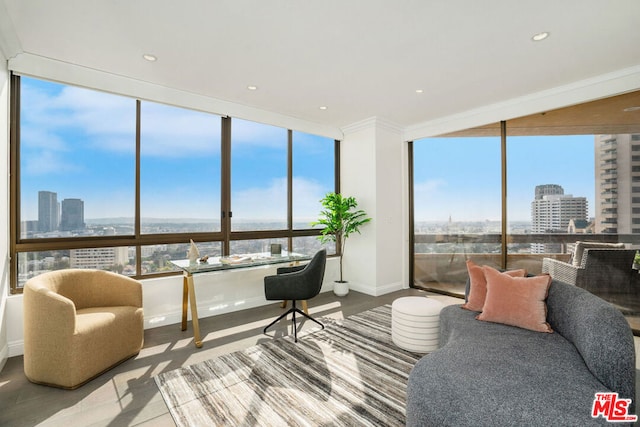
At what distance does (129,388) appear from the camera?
2.24m

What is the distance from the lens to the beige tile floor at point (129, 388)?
6.28ft

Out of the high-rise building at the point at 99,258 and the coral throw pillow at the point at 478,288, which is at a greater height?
the high-rise building at the point at 99,258

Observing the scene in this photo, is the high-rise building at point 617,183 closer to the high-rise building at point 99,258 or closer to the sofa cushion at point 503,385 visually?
the sofa cushion at point 503,385

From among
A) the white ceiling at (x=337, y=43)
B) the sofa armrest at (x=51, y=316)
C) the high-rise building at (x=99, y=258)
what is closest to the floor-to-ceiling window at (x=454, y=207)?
the white ceiling at (x=337, y=43)

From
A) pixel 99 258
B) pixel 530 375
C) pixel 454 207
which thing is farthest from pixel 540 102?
pixel 99 258

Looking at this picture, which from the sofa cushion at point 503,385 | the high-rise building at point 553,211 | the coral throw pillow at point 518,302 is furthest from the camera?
the high-rise building at point 553,211

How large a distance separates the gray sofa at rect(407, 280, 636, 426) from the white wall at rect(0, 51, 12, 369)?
3.41 m

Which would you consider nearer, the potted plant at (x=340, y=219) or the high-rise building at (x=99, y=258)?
the high-rise building at (x=99, y=258)

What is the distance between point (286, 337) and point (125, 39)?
3147 millimetres

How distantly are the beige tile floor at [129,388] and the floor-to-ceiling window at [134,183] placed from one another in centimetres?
97

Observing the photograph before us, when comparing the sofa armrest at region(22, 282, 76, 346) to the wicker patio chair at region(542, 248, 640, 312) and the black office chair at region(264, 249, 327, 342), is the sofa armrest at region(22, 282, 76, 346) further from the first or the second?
the wicker patio chair at region(542, 248, 640, 312)

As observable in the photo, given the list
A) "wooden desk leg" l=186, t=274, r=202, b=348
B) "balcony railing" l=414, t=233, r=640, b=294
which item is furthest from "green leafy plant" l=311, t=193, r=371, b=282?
"wooden desk leg" l=186, t=274, r=202, b=348

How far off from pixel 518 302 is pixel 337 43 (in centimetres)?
259

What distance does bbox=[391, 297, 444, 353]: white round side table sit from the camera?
9.04ft
